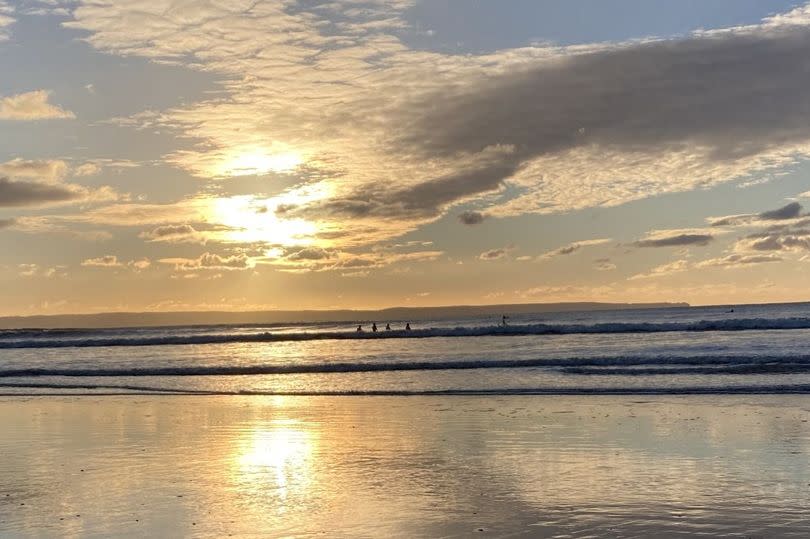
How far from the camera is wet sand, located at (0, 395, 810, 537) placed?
959cm

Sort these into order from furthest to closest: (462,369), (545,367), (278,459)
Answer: (462,369) < (545,367) < (278,459)

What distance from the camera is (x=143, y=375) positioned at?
36.0 metres

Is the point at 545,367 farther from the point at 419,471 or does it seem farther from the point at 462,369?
the point at 419,471

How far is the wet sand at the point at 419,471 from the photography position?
9.59m

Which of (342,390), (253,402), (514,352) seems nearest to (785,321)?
(514,352)

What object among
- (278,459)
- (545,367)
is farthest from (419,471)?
(545,367)

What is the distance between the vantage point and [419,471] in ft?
41.3

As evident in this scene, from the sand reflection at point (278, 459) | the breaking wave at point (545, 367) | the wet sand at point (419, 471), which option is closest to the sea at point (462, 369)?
the breaking wave at point (545, 367)

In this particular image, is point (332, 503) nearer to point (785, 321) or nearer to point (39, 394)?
point (39, 394)

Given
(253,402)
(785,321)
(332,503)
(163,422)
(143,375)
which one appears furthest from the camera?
(785,321)

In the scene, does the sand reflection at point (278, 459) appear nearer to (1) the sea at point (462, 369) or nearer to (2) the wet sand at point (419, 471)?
(2) the wet sand at point (419, 471)

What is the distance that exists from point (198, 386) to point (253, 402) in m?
6.97

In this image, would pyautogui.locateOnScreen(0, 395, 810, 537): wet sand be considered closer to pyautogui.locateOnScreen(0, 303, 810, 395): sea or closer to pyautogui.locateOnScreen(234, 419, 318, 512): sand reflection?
pyautogui.locateOnScreen(234, 419, 318, 512): sand reflection

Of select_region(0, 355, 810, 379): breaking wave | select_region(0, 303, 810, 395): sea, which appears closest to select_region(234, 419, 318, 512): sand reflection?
select_region(0, 303, 810, 395): sea
